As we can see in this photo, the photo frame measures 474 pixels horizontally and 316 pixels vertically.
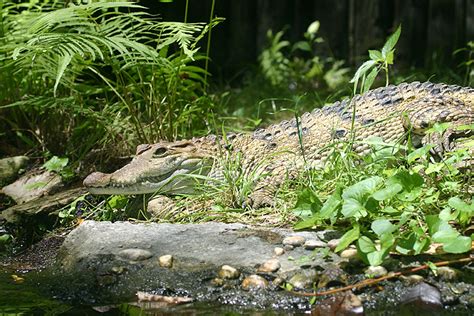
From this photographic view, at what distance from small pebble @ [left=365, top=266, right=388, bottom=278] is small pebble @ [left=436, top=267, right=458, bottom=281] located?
23cm

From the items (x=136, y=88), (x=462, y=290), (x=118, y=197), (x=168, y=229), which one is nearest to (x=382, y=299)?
(x=462, y=290)

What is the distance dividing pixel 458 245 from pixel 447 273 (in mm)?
162

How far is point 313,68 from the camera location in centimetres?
855

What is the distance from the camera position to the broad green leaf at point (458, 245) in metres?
3.17

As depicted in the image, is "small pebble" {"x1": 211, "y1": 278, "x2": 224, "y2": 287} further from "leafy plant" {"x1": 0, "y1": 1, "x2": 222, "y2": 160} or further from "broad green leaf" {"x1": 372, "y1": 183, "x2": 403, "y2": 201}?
"leafy plant" {"x1": 0, "y1": 1, "x2": 222, "y2": 160}

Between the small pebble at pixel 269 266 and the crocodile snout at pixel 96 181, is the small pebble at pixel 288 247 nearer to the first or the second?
the small pebble at pixel 269 266

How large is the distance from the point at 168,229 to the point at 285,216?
62 cm

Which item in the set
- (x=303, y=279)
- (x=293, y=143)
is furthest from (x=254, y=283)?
(x=293, y=143)

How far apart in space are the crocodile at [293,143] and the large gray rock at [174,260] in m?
0.56

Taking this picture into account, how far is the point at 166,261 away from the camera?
3643 mm

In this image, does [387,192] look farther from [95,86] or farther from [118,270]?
[95,86]

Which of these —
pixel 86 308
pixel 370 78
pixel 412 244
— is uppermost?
pixel 370 78

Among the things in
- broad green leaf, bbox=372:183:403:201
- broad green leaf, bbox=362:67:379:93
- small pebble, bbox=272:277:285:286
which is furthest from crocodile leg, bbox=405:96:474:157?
small pebble, bbox=272:277:285:286

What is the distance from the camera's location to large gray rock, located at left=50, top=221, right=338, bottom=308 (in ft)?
11.3
